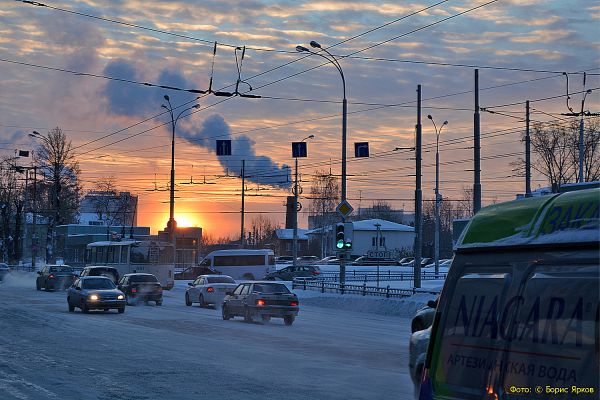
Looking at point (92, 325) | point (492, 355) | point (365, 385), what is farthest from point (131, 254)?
point (492, 355)

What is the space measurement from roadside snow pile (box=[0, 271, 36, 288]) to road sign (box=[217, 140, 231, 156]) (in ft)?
78.6

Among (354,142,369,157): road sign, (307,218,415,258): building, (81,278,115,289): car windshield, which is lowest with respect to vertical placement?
(81,278,115,289): car windshield

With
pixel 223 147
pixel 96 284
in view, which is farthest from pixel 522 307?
pixel 223 147

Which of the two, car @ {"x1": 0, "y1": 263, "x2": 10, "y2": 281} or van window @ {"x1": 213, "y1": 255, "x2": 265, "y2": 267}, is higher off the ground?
van window @ {"x1": 213, "y1": 255, "x2": 265, "y2": 267}

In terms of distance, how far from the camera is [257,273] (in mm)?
66188

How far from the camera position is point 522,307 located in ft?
15.4

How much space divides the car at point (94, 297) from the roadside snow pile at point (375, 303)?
10.5 meters

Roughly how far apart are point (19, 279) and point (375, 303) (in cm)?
4055

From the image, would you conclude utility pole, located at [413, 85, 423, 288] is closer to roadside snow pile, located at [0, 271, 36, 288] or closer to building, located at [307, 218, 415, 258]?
roadside snow pile, located at [0, 271, 36, 288]

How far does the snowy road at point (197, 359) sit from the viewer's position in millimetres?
12383

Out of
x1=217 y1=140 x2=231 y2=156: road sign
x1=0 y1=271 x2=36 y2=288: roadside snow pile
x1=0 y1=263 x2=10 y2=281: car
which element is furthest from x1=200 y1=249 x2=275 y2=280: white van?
x1=217 y1=140 x2=231 y2=156: road sign

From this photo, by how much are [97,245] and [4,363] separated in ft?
139

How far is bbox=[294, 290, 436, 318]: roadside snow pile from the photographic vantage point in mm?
34312

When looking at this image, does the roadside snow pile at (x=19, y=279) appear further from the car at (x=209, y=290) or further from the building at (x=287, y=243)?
the building at (x=287, y=243)
